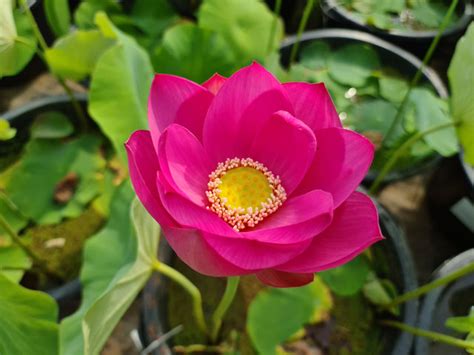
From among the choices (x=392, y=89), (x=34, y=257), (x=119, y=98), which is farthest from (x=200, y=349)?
(x=392, y=89)

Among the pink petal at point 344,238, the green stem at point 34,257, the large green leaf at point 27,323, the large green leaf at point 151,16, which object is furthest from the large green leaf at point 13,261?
the large green leaf at point 151,16

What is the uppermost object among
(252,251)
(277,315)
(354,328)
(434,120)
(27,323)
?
(252,251)

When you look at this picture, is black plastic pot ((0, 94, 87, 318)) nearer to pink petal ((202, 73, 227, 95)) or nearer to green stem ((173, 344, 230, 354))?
green stem ((173, 344, 230, 354))

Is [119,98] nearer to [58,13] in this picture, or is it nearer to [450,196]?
[58,13]

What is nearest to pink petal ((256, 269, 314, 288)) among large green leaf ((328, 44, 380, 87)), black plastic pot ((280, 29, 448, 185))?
large green leaf ((328, 44, 380, 87))

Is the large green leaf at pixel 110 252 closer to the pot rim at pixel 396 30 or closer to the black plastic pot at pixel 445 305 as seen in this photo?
the black plastic pot at pixel 445 305

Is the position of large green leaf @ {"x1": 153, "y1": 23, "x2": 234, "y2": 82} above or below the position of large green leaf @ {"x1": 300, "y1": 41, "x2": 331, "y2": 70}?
above
